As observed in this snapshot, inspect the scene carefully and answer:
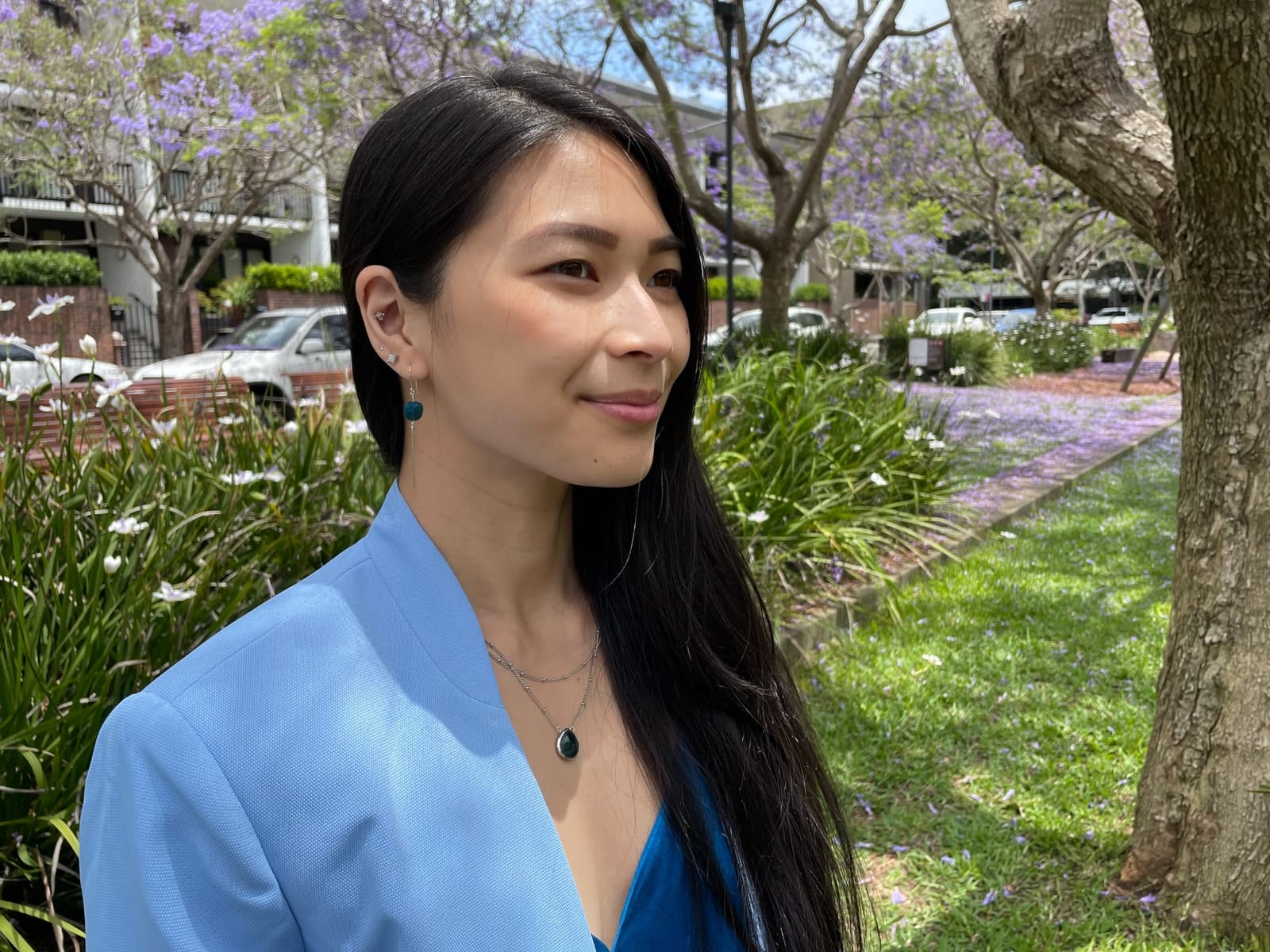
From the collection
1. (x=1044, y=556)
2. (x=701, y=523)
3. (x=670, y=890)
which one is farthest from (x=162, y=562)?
(x=1044, y=556)

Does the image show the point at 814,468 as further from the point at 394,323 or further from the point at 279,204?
the point at 279,204

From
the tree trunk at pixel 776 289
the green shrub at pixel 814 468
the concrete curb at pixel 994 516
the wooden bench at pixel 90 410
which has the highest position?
the tree trunk at pixel 776 289

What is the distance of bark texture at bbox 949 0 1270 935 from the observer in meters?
2.28

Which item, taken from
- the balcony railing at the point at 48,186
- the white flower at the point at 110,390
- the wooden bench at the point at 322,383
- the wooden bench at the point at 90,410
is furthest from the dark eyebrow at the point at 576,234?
the balcony railing at the point at 48,186

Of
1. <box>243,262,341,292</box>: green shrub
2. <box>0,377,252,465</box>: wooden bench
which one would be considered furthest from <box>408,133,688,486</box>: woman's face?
<box>243,262,341,292</box>: green shrub

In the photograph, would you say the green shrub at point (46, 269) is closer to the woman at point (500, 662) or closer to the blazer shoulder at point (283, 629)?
the woman at point (500, 662)

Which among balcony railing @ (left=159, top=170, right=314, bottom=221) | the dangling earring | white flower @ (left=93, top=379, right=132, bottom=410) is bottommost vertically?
white flower @ (left=93, top=379, right=132, bottom=410)

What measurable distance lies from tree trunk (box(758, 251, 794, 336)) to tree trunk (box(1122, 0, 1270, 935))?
8.42 m

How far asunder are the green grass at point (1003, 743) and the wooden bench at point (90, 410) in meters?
2.86

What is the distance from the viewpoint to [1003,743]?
12.1 ft

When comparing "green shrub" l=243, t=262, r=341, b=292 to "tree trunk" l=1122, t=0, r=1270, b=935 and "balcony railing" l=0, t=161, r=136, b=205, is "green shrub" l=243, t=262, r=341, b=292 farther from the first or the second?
"tree trunk" l=1122, t=0, r=1270, b=935

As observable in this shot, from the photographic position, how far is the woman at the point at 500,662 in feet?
3.18

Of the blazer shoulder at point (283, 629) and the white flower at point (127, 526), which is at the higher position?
the blazer shoulder at point (283, 629)

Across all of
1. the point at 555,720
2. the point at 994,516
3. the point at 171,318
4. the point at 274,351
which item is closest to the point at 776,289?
the point at 994,516
